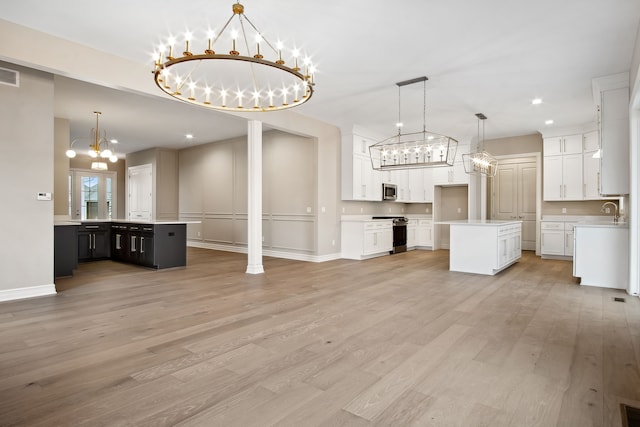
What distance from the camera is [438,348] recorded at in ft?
9.14

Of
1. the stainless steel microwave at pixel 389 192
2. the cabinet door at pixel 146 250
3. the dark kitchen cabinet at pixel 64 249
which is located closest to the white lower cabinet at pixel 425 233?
the stainless steel microwave at pixel 389 192

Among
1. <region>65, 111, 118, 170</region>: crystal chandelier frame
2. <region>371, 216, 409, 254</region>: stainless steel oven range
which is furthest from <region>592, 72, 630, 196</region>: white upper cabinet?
<region>65, 111, 118, 170</region>: crystal chandelier frame

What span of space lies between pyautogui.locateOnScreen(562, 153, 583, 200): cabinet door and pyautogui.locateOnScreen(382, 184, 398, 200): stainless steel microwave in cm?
388

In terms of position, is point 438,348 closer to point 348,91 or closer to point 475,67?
point 475,67

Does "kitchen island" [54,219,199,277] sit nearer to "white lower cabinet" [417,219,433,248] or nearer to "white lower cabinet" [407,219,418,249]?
"white lower cabinet" [407,219,418,249]

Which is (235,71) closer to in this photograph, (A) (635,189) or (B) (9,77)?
(B) (9,77)

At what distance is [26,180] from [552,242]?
9.86 meters

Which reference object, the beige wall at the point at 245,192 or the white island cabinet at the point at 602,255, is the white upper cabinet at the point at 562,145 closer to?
the white island cabinet at the point at 602,255

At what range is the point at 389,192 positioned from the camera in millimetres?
9203

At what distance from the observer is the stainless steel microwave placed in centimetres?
905

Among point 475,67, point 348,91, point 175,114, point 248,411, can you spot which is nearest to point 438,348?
point 248,411

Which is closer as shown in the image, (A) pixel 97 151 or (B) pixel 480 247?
(B) pixel 480 247

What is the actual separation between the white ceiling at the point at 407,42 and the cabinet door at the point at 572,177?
142 cm

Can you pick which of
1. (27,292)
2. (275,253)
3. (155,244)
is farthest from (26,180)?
(275,253)
